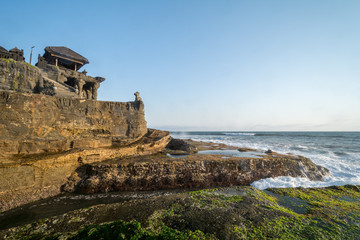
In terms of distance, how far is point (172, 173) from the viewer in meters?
9.09

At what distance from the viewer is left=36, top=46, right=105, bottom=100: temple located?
20.3 meters

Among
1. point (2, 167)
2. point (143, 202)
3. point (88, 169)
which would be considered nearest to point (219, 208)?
point (143, 202)

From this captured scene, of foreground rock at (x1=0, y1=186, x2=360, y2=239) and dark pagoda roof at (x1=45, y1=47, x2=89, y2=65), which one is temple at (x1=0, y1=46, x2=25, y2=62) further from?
foreground rock at (x1=0, y1=186, x2=360, y2=239)

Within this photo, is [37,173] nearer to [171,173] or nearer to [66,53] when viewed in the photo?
[171,173]

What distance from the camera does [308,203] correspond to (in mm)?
6883

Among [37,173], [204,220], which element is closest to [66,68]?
[37,173]

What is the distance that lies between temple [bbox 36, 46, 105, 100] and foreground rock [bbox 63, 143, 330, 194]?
50.6 feet

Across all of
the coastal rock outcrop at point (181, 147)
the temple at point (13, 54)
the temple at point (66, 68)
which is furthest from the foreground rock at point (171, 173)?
the temple at point (13, 54)

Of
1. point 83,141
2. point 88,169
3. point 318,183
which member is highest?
point 83,141

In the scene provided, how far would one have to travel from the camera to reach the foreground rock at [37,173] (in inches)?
245

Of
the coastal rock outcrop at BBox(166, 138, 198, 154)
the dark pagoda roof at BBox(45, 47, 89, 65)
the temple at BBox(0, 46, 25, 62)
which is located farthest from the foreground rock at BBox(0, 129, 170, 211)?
the dark pagoda roof at BBox(45, 47, 89, 65)

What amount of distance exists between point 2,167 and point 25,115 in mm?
2980

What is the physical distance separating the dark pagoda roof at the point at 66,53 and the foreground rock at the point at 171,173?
2235 cm

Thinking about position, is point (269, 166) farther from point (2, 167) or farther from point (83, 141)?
point (2, 167)
